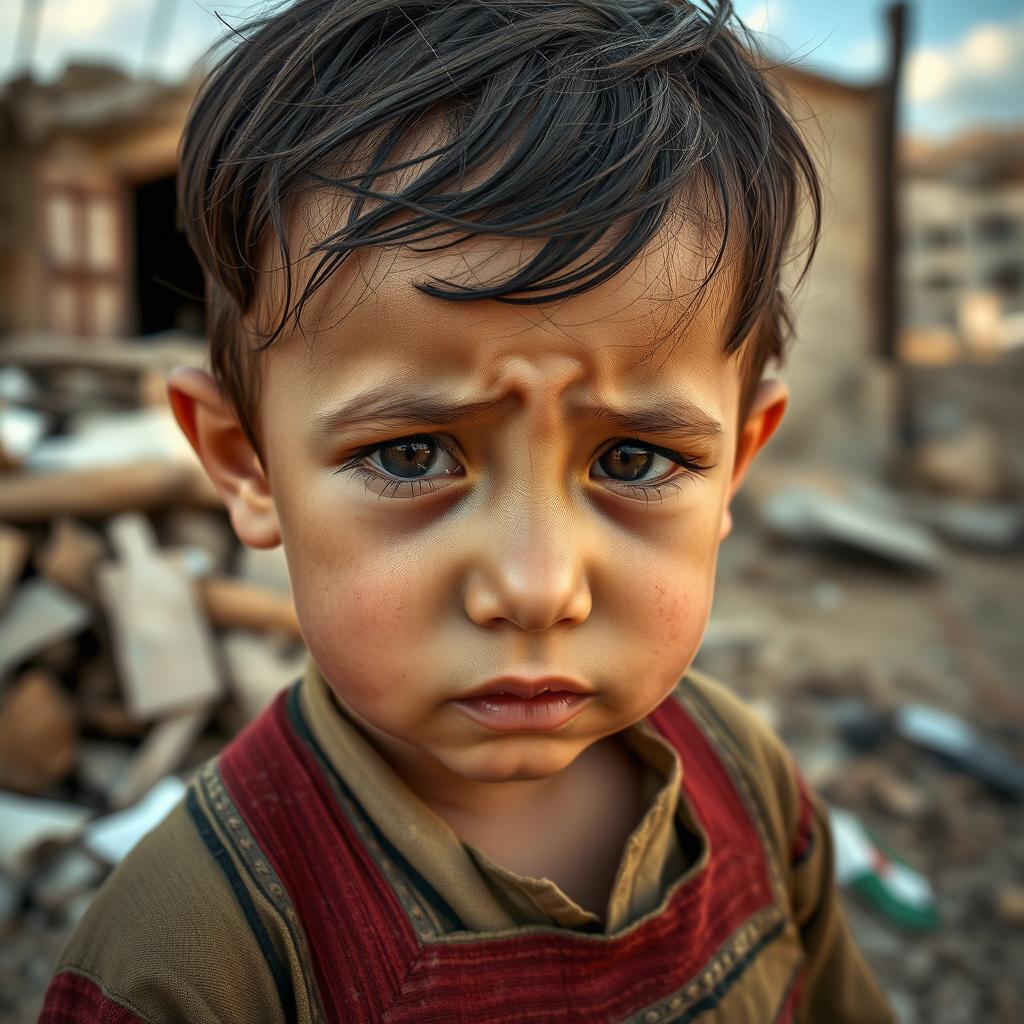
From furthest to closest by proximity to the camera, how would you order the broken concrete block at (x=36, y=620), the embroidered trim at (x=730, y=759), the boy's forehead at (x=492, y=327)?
the broken concrete block at (x=36, y=620) < the embroidered trim at (x=730, y=759) < the boy's forehead at (x=492, y=327)

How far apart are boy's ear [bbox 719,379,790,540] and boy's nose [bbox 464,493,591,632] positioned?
14.9 inches

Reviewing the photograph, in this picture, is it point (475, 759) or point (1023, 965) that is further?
point (1023, 965)

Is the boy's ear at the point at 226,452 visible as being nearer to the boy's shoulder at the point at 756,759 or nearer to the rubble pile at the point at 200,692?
the boy's shoulder at the point at 756,759

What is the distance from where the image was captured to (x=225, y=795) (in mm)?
1032

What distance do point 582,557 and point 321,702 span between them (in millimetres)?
431

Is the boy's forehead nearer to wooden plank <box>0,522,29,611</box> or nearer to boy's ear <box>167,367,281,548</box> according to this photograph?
boy's ear <box>167,367,281,548</box>

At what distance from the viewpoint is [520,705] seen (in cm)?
90

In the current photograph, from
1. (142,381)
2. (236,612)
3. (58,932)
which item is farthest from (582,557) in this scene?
(142,381)

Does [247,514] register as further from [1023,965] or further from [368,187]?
[1023,965]

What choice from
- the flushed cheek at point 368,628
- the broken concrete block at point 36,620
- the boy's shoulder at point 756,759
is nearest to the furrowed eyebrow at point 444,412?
the flushed cheek at point 368,628

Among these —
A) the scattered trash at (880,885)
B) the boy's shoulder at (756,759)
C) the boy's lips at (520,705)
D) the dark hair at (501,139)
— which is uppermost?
the dark hair at (501,139)

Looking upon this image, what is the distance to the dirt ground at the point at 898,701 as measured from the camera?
2.48 meters

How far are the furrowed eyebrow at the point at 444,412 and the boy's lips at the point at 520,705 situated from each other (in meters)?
0.26

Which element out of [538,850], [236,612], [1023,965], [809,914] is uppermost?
[538,850]
